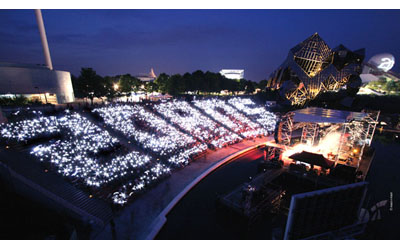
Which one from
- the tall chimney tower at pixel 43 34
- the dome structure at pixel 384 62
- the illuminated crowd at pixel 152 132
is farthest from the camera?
the dome structure at pixel 384 62

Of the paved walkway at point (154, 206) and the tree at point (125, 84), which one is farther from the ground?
the tree at point (125, 84)

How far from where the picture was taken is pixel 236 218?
10672 millimetres

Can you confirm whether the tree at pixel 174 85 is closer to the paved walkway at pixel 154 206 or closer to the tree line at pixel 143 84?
the tree line at pixel 143 84

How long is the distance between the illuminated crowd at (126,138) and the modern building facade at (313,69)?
7320 mm

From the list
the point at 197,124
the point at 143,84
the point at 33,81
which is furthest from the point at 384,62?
the point at 33,81

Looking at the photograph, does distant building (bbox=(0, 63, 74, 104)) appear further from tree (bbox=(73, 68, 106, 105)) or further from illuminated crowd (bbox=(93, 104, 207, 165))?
illuminated crowd (bbox=(93, 104, 207, 165))

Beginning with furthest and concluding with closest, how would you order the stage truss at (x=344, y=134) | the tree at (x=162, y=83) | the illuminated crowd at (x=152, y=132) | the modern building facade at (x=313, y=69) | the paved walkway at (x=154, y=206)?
the tree at (x=162, y=83) → the modern building facade at (x=313, y=69) → the illuminated crowd at (x=152, y=132) → the stage truss at (x=344, y=134) → the paved walkway at (x=154, y=206)

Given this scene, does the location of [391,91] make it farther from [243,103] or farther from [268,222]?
[268,222]

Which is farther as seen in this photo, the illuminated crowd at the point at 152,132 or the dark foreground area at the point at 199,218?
the illuminated crowd at the point at 152,132

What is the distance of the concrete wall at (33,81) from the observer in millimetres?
25344

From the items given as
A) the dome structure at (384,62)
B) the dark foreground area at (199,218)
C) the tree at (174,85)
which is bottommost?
the dark foreground area at (199,218)

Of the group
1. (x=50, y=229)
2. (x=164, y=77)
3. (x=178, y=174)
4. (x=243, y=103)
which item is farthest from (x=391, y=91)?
(x=50, y=229)

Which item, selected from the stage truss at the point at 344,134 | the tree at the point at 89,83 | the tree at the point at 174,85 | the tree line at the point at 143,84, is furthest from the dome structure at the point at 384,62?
the tree at the point at 89,83

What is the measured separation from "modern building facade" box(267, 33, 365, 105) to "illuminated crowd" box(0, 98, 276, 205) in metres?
7.32
